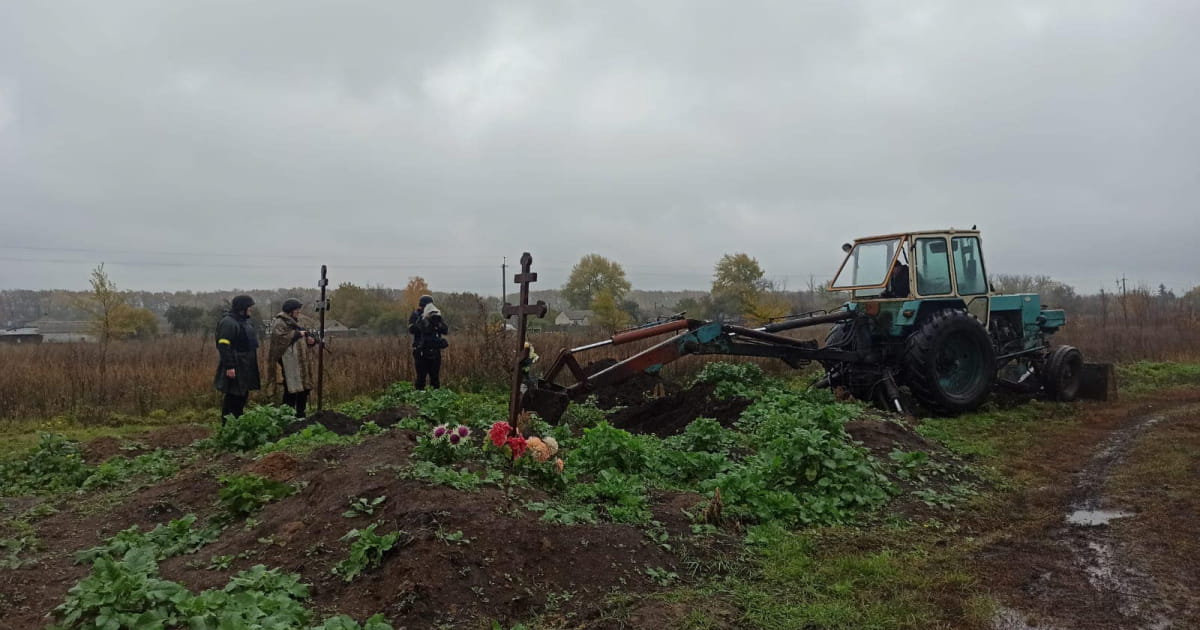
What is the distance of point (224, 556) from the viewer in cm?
441

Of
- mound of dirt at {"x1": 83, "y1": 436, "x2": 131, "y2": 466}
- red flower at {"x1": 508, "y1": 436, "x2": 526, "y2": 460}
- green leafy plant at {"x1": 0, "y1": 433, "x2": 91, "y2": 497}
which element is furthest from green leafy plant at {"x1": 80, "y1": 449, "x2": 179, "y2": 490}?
red flower at {"x1": 508, "y1": 436, "x2": 526, "y2": 460}

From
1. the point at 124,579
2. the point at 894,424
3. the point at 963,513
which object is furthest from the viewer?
the point at 894,424

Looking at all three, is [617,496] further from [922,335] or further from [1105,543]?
[922,335]

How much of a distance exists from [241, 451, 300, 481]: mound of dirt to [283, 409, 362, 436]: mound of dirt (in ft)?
6.58

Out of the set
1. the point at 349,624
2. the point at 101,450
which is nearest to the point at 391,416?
the point at 101,450

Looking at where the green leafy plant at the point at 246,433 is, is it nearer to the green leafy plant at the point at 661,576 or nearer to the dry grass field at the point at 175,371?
the green leafy plant at the point at 661,576

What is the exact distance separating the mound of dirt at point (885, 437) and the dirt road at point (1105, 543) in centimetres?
110

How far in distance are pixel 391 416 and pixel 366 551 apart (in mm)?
5138

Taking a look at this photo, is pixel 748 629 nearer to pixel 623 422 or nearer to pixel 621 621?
pixel 621 621

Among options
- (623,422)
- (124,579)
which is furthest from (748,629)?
(623,422)

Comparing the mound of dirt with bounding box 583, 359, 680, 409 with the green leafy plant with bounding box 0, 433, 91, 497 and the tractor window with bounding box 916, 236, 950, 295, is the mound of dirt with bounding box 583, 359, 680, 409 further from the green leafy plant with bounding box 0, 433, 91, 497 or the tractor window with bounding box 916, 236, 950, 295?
the green leafy plant with bounding box 0, 433, 91, 497

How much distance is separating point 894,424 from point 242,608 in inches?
259

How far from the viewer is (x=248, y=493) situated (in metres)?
5.32

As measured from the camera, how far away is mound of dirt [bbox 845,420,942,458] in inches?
286
